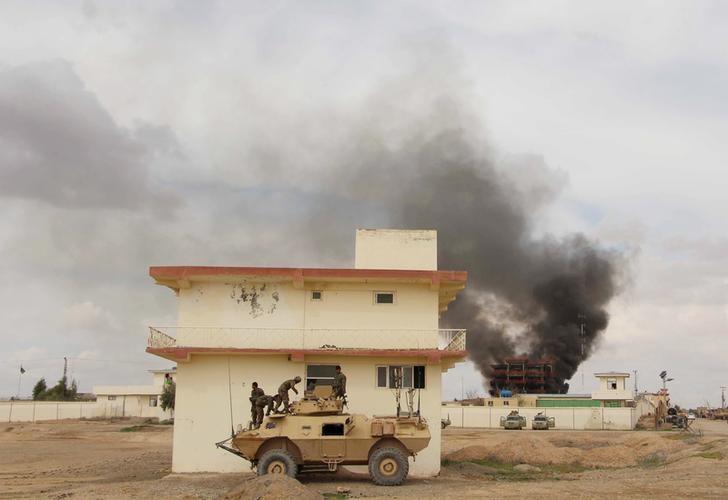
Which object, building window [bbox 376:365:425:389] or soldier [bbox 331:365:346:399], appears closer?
soldier [bbox 331:365:346:399]

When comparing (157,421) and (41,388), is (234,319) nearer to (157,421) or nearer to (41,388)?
(157,421)

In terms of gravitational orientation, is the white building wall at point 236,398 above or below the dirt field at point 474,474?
above

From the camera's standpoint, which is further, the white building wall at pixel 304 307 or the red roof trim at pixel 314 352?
the white building wall at pixel 304 307

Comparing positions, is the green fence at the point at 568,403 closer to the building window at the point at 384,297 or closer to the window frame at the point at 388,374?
the window frame at the point at 388,374

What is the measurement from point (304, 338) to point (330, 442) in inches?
197

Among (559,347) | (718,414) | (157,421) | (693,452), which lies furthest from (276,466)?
(718,414)

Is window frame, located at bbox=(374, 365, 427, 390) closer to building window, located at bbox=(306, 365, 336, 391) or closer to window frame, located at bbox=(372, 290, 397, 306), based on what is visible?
building window, located at bbox=(306, 365, 336, 391)

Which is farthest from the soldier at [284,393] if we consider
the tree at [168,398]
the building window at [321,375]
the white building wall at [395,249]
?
the tree at [168,398]

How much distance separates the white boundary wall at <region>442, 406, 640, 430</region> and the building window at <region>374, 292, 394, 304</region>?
39.7m

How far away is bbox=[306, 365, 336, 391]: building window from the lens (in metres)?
26.3

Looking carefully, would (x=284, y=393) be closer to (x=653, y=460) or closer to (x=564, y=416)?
(x=653, y=460)

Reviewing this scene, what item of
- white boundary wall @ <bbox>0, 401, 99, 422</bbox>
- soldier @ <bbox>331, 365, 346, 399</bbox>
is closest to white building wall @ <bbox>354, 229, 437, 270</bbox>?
soldier @ <bbox>331, 365, 346, 399</bbox>

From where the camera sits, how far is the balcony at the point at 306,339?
2652 cm

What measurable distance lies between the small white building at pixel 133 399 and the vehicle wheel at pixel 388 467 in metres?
56.3
